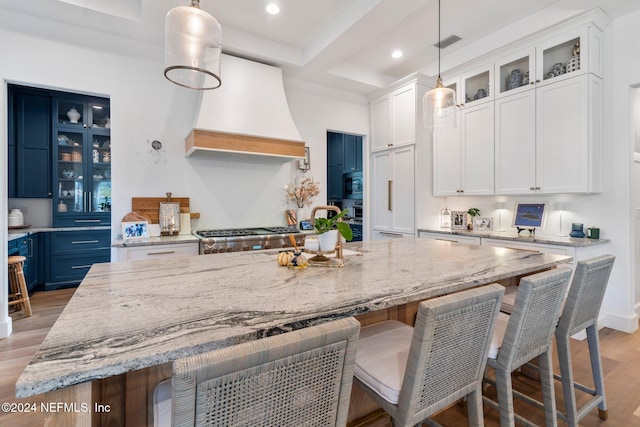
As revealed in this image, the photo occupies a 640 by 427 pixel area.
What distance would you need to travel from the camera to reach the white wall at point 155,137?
283 cm

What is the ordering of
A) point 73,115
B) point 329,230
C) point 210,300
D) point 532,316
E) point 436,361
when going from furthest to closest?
1. point 73,115
2. point 329,230
3. point 532,316
4. point 210,300
5. point 436,361

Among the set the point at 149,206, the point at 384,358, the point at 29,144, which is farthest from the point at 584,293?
the point at 29,144

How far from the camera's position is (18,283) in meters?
3.23

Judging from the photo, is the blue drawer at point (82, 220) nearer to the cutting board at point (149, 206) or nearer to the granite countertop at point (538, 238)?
the cutting board at point (149, 206)

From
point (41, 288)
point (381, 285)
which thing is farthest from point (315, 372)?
point (41, 288)

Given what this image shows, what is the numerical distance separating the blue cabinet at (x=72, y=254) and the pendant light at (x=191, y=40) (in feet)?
12.4

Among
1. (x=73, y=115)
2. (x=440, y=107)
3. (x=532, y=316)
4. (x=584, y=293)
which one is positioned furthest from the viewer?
(x=73, y=115)

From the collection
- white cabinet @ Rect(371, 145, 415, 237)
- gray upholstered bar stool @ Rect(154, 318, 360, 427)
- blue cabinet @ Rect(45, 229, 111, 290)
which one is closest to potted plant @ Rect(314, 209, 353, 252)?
gray upholstered bar stool @ Rect(154, 318, 360, 427)

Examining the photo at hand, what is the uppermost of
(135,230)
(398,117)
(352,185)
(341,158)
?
(398,117)

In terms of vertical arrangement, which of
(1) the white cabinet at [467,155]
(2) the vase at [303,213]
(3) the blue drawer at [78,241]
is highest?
(1) the white cabinet at [467,155]

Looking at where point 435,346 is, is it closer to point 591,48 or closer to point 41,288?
point 591,48

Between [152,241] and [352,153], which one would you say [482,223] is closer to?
[352,153]

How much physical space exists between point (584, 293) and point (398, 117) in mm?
3254

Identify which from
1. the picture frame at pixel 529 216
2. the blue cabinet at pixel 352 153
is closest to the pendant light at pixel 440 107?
the picture frame at pixel 529 216
